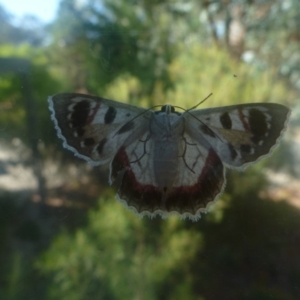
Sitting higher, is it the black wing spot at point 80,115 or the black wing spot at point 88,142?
the black wing spot at point 80,115

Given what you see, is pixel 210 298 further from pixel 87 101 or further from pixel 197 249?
pixel 87 101

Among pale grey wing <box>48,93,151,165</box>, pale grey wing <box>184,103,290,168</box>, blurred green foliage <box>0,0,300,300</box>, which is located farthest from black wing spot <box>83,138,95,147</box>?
blurred green foliage <box>0,0,300,300</box>

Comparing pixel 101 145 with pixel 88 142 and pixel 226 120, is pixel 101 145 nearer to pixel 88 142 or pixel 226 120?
pixel 88 142

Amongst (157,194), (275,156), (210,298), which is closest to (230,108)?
(157,194)

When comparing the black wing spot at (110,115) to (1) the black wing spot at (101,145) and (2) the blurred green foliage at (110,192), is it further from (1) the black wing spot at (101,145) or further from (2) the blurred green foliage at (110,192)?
(2) the blurred green foliage at (110,192)

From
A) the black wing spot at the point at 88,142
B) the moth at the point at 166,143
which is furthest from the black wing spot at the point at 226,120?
the black wing spot at the point at 88,142

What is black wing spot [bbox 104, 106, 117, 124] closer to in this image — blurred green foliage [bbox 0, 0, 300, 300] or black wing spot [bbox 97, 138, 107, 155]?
black wing spot [bbox 97, 138, 107, 155]

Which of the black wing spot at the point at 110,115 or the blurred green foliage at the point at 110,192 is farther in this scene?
the blurred green foliage at the point at 110,192
